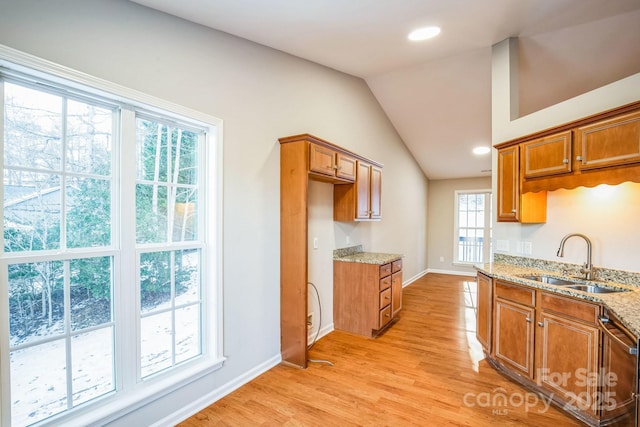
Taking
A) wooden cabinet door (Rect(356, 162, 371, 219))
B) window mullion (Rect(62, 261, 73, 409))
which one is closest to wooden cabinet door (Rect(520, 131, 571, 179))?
wooden cabinet door (Rect(356, 162, 371, 219))

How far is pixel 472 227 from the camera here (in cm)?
709

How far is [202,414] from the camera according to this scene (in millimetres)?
2098

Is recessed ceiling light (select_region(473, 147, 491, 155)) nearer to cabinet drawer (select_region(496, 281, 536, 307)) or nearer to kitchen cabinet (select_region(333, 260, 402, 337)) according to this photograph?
kitchen cabinet (select_region(333, 260, 402, 337))

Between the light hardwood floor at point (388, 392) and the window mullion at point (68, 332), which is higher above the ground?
the window mullion at point (68, 332)

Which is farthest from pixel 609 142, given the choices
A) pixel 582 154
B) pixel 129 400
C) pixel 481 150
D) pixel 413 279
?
pixel 413 279

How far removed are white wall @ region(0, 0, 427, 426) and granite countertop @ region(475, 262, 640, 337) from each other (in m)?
1.83

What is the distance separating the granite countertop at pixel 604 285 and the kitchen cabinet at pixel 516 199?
0.48 meters

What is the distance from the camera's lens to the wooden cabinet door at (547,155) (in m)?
2.31

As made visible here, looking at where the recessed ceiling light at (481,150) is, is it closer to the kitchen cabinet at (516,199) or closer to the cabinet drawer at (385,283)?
the kitchen cabinet at (516,199)

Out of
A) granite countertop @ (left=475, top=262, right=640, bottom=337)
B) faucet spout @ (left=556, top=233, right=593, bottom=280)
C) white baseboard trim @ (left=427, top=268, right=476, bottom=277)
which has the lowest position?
white baseboard trim @ (left=427, top=268, right=476, bottom=277)

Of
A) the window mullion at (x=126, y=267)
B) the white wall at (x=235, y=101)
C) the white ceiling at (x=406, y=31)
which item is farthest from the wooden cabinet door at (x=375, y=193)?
the window mullion at (x=126, y=267)

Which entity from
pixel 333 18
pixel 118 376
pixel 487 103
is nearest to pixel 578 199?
pixel 487 103

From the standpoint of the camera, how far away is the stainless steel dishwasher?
1583 mm

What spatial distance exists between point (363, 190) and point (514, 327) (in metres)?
2.07
